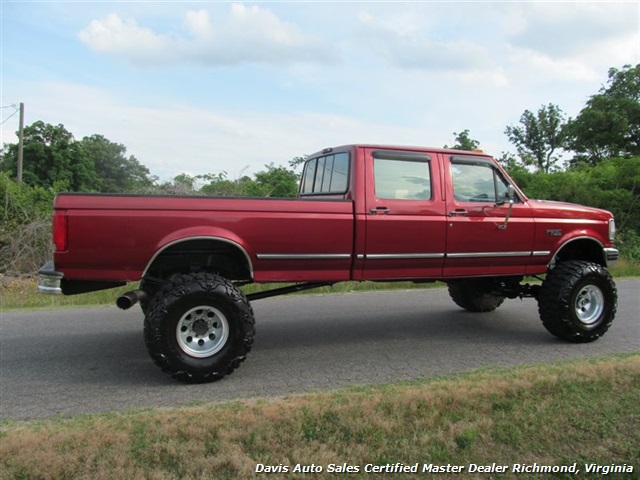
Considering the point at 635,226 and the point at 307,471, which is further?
the point at 635,226

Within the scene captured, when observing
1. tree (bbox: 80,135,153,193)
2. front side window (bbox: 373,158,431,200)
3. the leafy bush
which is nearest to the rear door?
front side window (bbox: 373,158,431,200)

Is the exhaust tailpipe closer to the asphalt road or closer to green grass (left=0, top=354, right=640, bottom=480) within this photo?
the asphalt road

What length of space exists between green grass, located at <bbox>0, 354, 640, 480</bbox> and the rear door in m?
1.50

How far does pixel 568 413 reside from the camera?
12.0ft

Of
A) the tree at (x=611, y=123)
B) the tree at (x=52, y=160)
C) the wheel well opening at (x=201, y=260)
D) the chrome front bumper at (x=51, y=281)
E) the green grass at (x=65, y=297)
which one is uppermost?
the tree at (x=611, y=123)

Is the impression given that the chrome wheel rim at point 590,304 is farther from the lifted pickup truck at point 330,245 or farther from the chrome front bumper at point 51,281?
the chrome front bumper at point 51,281

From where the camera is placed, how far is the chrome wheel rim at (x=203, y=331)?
4676 mm

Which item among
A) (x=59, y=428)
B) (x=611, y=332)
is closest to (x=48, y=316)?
(x=59, y=428)

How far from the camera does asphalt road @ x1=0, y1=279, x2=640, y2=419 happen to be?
4406mm

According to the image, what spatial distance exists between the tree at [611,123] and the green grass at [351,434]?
33399mm

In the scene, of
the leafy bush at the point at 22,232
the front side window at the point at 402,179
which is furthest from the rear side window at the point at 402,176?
the leafy bush at the point at 22,232

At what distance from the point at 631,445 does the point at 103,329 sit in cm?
572

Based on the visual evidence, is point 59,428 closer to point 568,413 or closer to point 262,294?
point 262,294

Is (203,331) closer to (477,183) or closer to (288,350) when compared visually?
(288,350)
